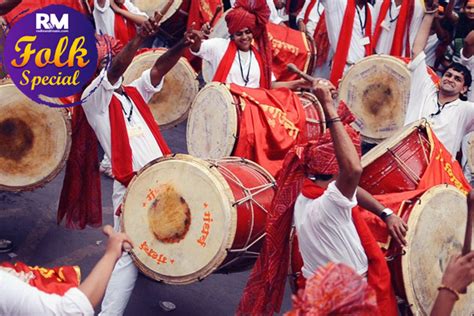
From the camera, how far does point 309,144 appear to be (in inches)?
136

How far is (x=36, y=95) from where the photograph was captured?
5133 millimetres

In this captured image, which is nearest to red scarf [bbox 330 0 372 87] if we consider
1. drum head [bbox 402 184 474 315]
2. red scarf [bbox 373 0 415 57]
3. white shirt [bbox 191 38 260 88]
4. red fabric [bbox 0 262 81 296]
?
red scarf [bbox 373 0 415 57]

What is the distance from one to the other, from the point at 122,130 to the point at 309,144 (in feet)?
4.82

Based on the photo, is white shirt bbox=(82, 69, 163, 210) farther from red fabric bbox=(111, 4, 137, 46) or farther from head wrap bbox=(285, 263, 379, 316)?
red fabric bbox=(111, 4, 137, 46)

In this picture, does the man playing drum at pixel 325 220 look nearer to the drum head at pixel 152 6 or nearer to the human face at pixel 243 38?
the human face at pixel 243 38

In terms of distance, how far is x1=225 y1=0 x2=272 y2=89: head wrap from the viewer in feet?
20.4

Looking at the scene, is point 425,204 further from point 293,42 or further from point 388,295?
point 293,42

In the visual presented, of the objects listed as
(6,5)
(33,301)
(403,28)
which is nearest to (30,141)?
(6,5)

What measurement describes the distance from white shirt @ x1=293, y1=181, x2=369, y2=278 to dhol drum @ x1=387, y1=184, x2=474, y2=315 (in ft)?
0.86

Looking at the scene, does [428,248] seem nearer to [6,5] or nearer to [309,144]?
[309,144]

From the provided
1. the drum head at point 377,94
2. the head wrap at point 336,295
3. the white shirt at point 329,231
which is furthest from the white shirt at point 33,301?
the drum head at point 377,94

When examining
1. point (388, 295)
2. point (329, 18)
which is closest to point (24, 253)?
point (388, 295)

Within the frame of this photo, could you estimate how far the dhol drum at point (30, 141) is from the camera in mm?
5133

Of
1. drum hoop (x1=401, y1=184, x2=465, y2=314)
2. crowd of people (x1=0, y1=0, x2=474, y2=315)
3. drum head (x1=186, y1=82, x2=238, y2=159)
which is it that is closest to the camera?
Answer: crowd of people (x1=0, y1=0, x2=474, y2=315)
